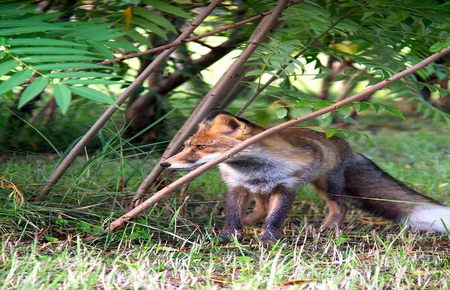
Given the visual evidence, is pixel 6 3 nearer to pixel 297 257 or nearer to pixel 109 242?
pixel 109 242

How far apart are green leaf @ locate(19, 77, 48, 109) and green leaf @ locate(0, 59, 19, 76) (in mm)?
180

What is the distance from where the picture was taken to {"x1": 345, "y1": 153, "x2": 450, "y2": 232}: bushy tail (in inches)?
237

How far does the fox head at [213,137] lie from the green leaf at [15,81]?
1.88 metres

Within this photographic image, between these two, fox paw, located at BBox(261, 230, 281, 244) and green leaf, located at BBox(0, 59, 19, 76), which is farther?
fox paw, located at BBox(261, 230, 281, 244)

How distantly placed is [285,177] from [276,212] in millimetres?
273

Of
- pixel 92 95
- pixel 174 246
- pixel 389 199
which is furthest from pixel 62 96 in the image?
pixel 389 199

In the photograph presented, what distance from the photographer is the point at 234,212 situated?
576 cm

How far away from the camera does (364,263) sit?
15.5ft

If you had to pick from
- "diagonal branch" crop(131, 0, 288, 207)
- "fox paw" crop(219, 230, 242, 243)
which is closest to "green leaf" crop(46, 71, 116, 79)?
"diagonal branch" crop(131, 0, 288, 207)

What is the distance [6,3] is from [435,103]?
7.94 meters

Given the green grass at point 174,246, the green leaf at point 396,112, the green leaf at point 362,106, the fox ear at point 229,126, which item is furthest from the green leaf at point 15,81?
the fox ear at point 229,126

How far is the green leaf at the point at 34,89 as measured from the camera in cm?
344

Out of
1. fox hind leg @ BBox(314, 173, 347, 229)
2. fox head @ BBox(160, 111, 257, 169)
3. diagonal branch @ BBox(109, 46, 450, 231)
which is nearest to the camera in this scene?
diagonal branch @ BBox(109, 46, 450, 231)

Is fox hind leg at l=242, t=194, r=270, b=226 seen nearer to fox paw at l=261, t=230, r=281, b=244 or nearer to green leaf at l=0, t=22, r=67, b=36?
fox paw at l=261, t=230, r=281, b=244
